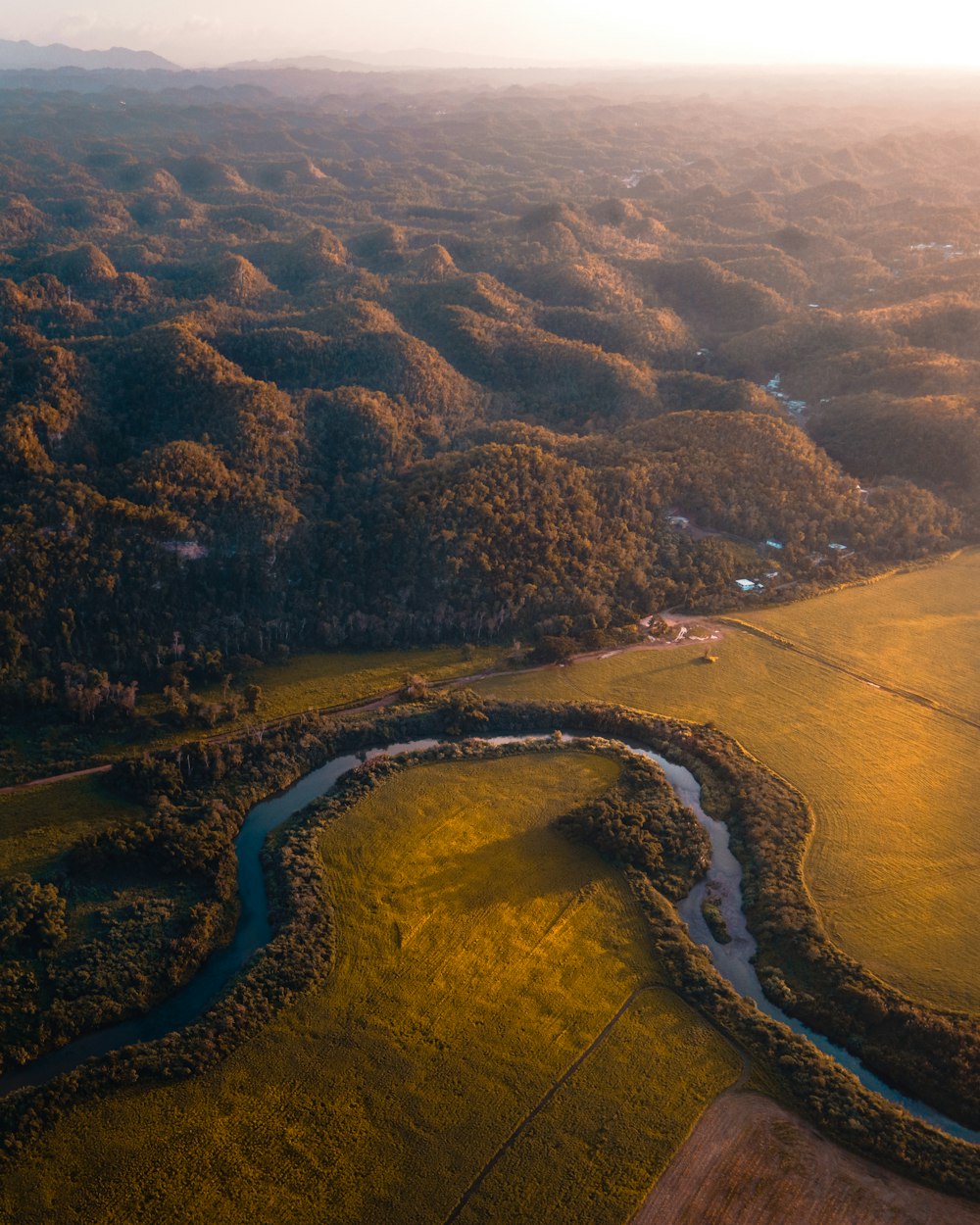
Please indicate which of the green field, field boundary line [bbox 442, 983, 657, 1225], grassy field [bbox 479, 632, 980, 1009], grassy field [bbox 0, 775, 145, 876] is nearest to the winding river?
grassy field [bbox 479, 632, 980, 1009]

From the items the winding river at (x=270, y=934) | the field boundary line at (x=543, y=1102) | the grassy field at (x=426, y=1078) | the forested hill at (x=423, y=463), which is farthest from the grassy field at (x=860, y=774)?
the grassy field at (x=426, y=1078)

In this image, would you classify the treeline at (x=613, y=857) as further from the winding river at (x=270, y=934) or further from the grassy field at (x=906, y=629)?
the grassy field at (x=906, y=629)

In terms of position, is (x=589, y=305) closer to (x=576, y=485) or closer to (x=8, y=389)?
(x=576, y=485)

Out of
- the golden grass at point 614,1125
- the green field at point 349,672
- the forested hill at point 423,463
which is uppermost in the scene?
the forested hill at point 423,463

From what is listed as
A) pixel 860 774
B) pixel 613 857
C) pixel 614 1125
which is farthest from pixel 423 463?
pixel 614 1125

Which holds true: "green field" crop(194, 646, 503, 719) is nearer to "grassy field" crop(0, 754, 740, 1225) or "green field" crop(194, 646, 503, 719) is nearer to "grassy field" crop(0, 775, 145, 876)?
"grassy field" crop(0, 775, 145, 876)

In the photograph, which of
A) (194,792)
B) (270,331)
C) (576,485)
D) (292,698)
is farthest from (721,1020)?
(270,331)
